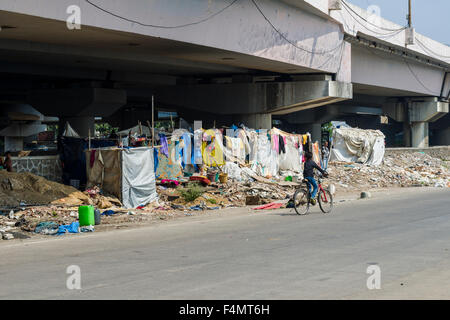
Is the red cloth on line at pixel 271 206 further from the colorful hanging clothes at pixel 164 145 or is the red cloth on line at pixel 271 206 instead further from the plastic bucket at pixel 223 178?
the colorful hanging clothes at pixel 164 145

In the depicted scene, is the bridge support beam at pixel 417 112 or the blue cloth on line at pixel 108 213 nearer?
the blue cloth on line at pixel 108 213

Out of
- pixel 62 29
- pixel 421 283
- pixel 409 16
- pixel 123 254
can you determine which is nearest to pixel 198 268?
pixel 123 254

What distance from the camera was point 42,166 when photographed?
25656 millimetres

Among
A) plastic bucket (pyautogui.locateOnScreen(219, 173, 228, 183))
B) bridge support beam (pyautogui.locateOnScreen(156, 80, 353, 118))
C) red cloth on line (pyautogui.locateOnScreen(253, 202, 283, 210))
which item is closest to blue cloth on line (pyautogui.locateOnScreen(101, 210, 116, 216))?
red cloth on line (pyautogui.locateOnScreen(253, 202, 283, 210))

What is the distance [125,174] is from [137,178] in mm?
550

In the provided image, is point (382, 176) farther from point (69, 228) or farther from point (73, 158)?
point (69, 228)

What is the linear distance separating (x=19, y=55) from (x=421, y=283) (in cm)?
2543

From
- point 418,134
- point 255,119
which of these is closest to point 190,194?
point 255,119

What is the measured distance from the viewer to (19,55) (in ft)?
100

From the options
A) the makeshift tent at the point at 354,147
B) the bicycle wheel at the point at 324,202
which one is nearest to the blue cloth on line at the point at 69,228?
the bicycle wheel at the point at 324,202

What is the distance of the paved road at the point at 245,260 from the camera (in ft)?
28.5

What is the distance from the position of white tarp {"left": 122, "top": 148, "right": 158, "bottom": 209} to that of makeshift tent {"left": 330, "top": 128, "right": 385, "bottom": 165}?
23.0 m

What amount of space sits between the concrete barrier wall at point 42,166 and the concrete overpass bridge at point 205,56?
4536 millimetres
